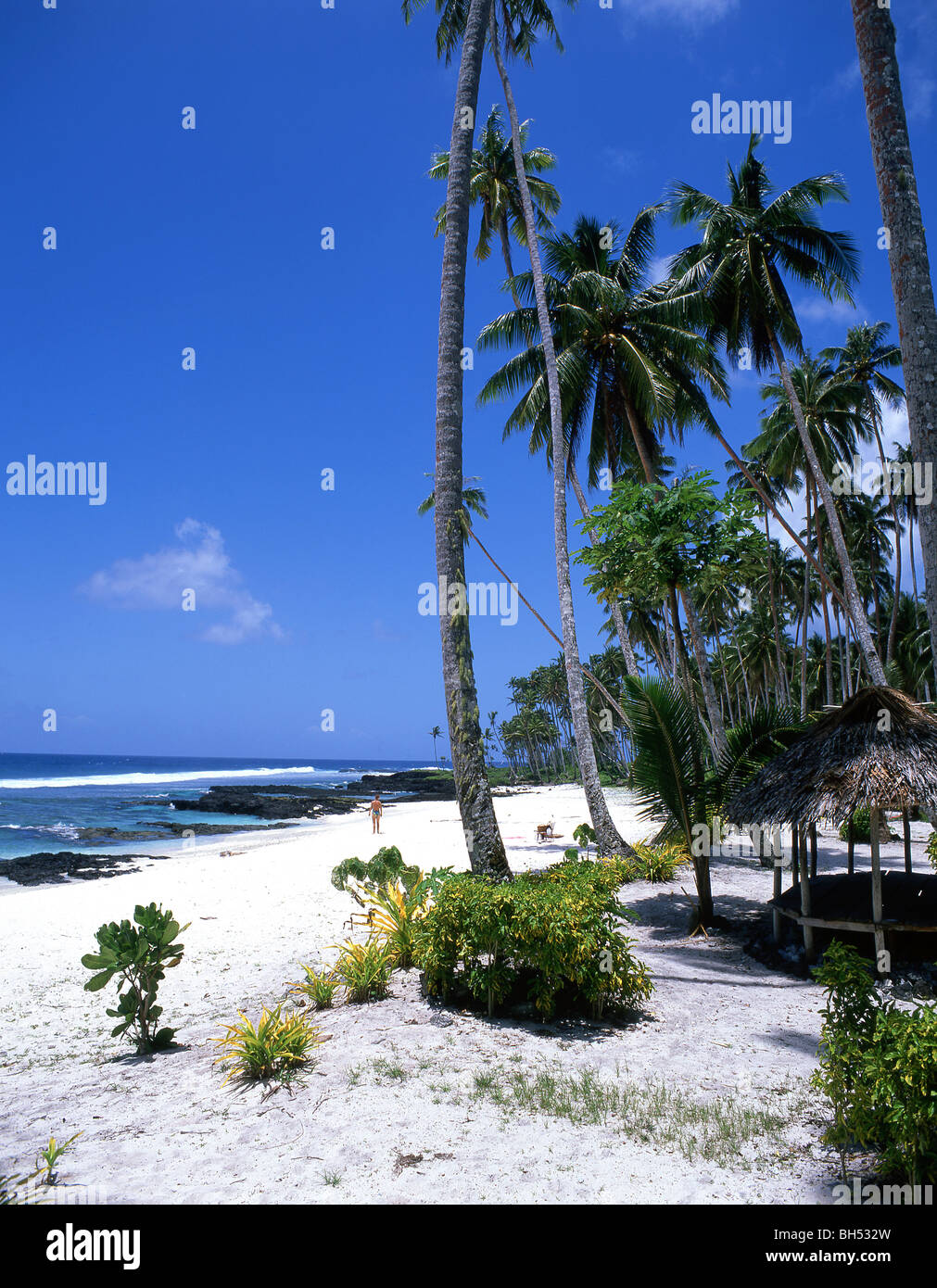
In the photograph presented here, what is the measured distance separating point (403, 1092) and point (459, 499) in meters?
6.39

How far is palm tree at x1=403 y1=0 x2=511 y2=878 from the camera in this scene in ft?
27.0

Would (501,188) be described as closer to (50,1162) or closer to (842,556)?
(842,556)

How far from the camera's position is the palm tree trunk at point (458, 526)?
8.23 m

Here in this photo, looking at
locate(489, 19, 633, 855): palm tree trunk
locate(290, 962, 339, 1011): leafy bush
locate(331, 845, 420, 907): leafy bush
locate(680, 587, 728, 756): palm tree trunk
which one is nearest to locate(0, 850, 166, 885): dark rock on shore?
locate(331, 845, 420, 907): leafy bush

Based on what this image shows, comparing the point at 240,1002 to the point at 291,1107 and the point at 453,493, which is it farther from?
the point at 453,493

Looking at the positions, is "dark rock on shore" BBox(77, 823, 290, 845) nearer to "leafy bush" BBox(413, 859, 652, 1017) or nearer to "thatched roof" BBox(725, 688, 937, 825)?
"leafy bush" BBox(413, 859, 652, 1017)

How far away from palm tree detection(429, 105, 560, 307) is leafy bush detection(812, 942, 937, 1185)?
19.7m

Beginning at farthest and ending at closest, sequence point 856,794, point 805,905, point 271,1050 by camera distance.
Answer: point 805,905 < point 856,794 < point 271,1050

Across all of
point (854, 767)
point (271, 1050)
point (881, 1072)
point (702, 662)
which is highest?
point (702, 662)

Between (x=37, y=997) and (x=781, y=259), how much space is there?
70.1ft

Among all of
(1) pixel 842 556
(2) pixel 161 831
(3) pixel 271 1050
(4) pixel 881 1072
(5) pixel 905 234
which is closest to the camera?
(4) pixel 881 1072

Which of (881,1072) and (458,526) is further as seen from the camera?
(458,526)

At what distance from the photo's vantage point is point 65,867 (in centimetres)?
2309

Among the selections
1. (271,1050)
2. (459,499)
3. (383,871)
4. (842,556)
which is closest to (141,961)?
(271,1050)
